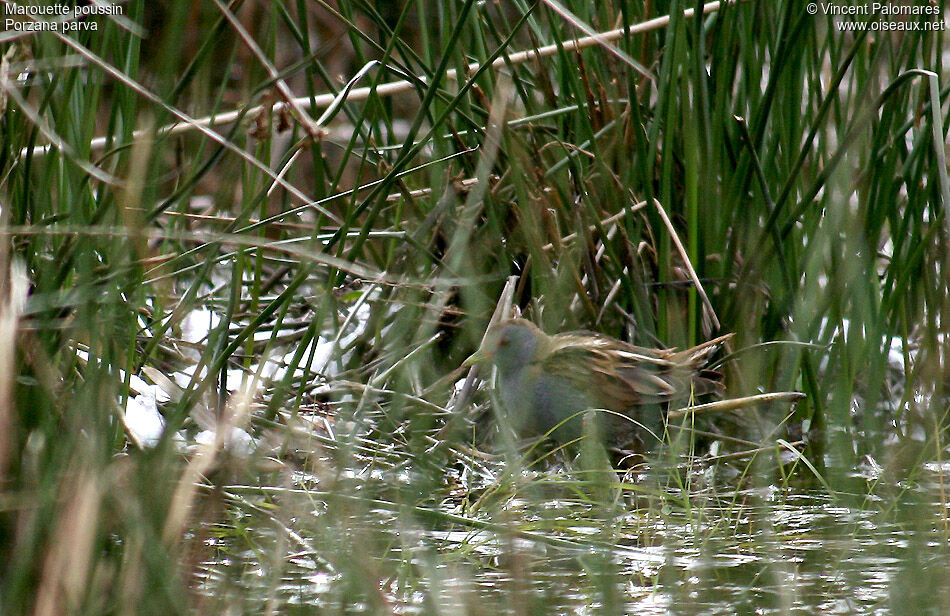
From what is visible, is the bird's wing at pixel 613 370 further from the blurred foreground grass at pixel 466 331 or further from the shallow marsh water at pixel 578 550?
the shallow marsh water at pixel 578 550

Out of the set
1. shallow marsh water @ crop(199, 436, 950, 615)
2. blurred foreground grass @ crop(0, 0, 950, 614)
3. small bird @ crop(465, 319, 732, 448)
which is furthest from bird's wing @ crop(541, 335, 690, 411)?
shallow marsh water @ crop(199, 436, 950, 615)

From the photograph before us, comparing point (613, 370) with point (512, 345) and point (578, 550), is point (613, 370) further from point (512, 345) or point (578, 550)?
point (578, 550)

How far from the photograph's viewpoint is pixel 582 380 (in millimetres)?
2781

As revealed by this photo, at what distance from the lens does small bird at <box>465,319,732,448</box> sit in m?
A: 2.73

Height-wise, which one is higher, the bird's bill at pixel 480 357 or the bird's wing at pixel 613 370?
the bird's bill at pixel 480 357

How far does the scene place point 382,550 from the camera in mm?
2014

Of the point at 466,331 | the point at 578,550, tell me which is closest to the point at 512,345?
the point at 466,331

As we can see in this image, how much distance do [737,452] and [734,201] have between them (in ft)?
2.03

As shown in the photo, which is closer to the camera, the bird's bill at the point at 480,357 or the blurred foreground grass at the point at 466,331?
the blurred foreground grass at the point at 466,331

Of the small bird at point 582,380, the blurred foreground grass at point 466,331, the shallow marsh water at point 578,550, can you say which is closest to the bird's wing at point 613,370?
the small bird at point 582,380

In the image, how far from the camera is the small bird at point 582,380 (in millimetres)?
2727

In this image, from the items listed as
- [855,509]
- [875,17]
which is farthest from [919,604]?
[875,17]

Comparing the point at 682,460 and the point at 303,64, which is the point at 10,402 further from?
the point at 682,460

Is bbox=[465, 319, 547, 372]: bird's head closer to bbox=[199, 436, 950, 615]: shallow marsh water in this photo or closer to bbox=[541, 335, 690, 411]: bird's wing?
bbox=[541, 335, 690, 411]: bird's wing
